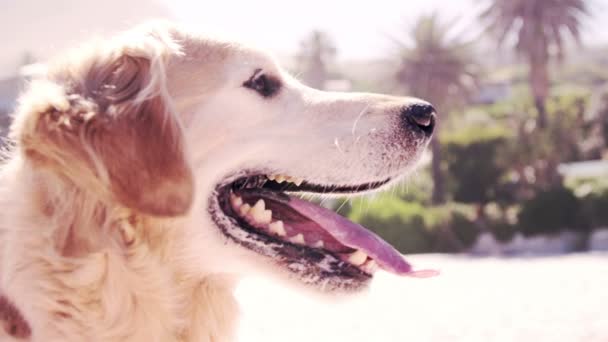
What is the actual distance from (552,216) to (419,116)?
25281 millimetres

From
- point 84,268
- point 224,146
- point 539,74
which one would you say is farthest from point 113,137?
point 539,74

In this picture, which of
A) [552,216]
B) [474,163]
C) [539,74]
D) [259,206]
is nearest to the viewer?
[259,206]

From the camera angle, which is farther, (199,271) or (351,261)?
(351,261)

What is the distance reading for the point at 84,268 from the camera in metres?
2.27

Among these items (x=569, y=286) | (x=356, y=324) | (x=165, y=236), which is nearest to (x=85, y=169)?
(x=165, y=236)

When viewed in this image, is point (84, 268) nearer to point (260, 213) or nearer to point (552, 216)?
point (260, 213)

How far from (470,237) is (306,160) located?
25.2 meters

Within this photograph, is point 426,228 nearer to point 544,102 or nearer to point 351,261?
point 544,102

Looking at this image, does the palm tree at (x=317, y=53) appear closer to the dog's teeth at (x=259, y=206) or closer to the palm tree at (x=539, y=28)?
the palm tree at (x=539, y=28)

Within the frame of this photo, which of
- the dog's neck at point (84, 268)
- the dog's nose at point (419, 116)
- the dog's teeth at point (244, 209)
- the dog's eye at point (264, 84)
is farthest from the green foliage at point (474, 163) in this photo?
the dog's neck at point (84, 268)

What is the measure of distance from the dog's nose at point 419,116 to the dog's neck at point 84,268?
3.54 feet

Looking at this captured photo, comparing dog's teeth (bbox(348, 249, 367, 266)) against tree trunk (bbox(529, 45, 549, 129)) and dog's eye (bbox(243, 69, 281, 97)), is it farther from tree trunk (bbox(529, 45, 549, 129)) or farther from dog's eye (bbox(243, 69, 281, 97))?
tree trunk (bbox(529, 45, 549, 129))

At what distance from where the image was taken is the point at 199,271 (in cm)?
265

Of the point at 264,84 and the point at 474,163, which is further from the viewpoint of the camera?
the point at 474,163
